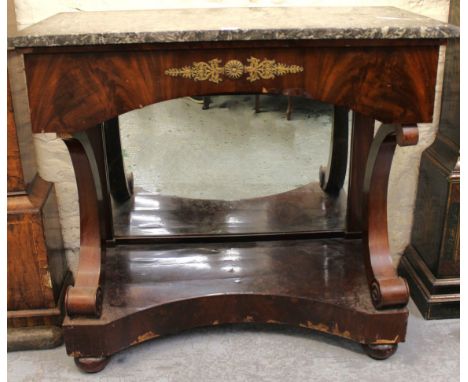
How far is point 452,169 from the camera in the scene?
1.86 metres

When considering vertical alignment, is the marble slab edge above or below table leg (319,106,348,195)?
above

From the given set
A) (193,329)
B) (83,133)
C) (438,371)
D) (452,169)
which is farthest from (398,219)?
Answer: (83,133)

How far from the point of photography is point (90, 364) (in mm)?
1766

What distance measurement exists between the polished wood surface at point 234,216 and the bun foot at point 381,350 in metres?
0.47

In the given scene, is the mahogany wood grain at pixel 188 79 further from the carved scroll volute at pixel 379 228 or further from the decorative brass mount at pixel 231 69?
→ the carved scroll volute at pixel 379 228

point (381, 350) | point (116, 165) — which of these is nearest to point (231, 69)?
point (116, 165)

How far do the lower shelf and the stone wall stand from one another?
0.23 meters

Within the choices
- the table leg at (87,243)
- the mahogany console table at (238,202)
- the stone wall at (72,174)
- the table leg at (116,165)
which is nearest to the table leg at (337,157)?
the mahogany console table at (238,202)

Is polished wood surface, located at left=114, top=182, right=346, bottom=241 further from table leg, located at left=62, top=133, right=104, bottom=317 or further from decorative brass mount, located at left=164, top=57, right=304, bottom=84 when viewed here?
decorative brass mount, located at left=164, top=57, right=304, bottom=84

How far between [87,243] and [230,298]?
1.57 feet

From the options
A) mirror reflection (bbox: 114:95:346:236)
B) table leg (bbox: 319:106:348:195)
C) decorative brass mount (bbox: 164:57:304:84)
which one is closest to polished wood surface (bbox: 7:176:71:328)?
mirror reflection (bbox: 114:95:346:236)

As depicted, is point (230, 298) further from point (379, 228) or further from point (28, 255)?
point (28, 255)

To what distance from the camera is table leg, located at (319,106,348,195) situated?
1.99 meters

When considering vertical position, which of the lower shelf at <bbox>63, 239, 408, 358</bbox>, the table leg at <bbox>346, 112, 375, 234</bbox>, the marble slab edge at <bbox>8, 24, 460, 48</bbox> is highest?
the marble slab edge at <bbox>8, 24, 460, 48</bbox>
